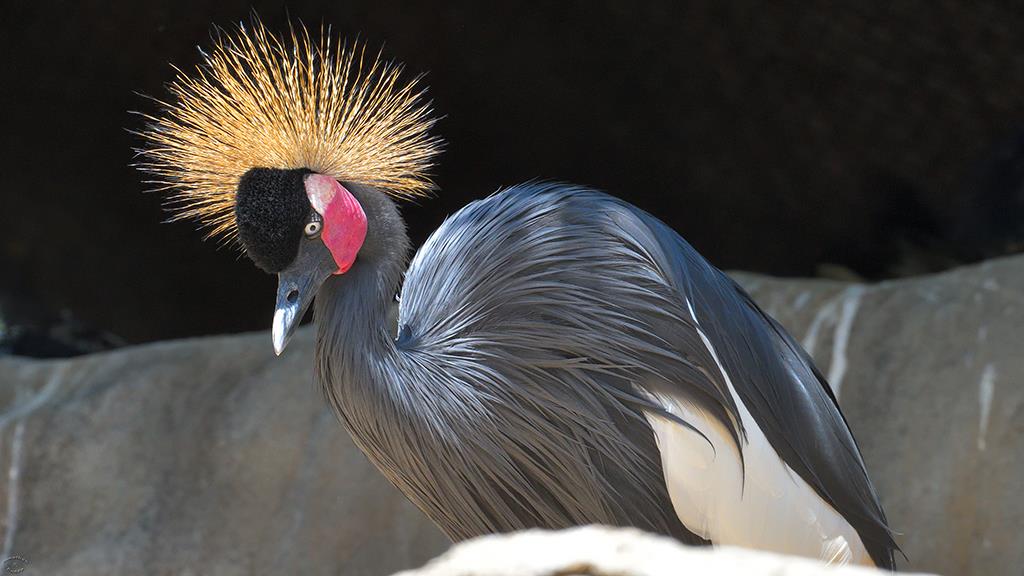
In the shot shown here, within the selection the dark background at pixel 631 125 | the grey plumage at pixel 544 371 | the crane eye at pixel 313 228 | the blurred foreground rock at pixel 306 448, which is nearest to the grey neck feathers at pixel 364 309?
the grey plumage at pixel 544 371

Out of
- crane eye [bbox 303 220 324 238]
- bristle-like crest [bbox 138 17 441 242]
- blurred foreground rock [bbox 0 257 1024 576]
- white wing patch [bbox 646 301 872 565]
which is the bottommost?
blurred foreground rock [bbox 0 257 1024 576]

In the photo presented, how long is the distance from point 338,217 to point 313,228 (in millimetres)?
52

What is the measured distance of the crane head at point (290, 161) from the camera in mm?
2039

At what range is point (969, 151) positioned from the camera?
437 cm

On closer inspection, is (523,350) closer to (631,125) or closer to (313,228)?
(313,228)

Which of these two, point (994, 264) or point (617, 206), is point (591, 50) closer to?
point (994, 264)

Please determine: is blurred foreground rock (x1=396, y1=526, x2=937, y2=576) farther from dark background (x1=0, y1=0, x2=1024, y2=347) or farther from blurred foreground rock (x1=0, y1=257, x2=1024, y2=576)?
dark background (x1=0, y1=0, x2=1024, y2=347)

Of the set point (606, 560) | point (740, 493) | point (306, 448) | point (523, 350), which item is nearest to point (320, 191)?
point (523, 350)

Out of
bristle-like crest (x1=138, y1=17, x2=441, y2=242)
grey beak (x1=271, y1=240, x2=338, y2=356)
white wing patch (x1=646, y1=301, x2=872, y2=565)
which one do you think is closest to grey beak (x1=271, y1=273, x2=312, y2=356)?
grey beak (x1=271, y1=240, x2=338, y2=356)

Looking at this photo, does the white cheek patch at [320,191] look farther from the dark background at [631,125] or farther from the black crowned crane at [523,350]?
the dark background at [631,125]

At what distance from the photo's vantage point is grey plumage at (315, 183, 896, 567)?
2.10 metres

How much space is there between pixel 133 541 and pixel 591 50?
237 centimetres

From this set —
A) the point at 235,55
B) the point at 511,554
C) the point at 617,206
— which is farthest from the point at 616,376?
the point at 511,554

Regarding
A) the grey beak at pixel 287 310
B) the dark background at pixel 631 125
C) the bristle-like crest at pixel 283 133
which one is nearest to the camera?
the grey beak at pixel 287 310
